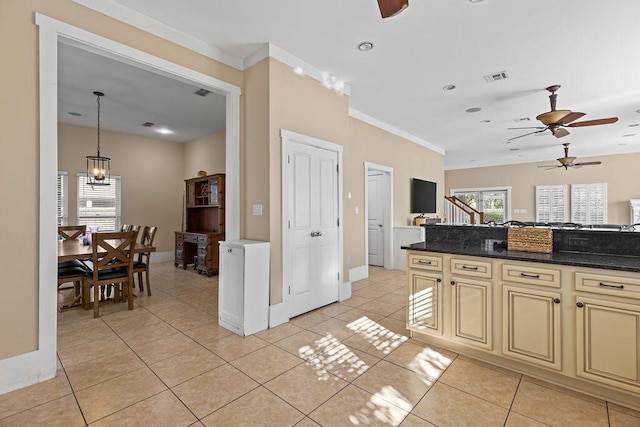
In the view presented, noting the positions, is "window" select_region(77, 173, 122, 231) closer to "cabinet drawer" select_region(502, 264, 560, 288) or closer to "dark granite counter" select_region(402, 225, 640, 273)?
"dark granite counter" select_region(402, 225, 640, 273)

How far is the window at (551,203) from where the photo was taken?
9.71 m

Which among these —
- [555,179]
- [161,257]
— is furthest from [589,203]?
[161,257]

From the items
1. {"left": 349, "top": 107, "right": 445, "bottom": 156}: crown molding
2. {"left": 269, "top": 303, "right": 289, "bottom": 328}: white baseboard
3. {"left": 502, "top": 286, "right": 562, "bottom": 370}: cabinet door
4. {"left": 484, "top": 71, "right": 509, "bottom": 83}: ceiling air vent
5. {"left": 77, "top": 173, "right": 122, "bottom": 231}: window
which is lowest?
{"left": 269, "top": 303, "right": 289, "bottom": 328}: white baseboard

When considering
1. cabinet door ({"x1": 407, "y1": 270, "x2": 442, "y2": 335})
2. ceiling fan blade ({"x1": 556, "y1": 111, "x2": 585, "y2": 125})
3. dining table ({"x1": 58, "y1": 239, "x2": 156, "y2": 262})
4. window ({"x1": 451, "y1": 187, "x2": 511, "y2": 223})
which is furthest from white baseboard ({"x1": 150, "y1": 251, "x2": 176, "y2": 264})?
window ({"x1": 451, "y1": 187, "x2": 511, "y2": 223})

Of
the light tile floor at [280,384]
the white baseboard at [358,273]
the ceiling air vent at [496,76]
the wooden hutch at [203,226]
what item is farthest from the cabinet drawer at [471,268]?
the wooden hutch at [203,226]

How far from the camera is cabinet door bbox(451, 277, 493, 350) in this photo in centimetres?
247

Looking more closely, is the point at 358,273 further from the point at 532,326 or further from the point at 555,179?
the point at 555,179

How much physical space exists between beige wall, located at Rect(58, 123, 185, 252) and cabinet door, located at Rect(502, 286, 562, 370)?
7.34m

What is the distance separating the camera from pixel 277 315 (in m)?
3.40

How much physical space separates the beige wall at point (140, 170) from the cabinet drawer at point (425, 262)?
6538 mm

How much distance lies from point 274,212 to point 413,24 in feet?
7.89

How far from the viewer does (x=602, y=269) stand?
2.01 meters

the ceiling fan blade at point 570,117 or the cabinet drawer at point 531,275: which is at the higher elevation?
the ceiling fan blade at point 570,117

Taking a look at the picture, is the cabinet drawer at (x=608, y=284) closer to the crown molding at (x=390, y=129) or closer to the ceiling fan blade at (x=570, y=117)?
the ceiling fan blade at (x=570, y=117)
